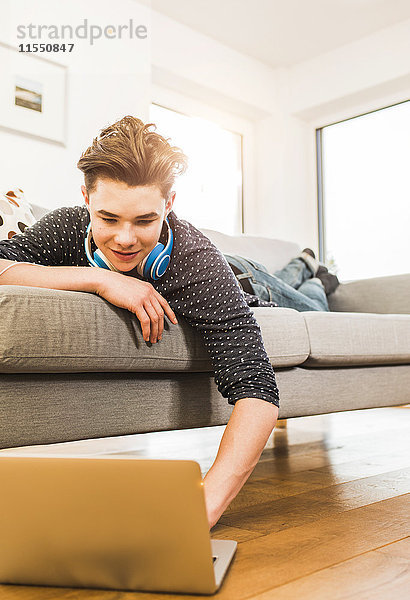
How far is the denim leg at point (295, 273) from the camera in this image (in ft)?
8.03

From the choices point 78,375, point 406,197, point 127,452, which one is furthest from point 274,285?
point 406,197

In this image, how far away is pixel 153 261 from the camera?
116cm

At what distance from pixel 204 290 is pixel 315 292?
127 centimetres

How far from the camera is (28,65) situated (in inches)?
126

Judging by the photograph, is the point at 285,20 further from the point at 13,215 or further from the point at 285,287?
the point at 13,215

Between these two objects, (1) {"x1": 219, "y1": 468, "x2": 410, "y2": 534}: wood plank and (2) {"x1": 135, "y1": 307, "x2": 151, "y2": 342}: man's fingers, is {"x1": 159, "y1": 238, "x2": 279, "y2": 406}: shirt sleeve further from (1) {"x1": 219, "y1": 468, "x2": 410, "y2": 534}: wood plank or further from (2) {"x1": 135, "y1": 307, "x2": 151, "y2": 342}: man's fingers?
(1) {"x1": 219, "y1": 468, "x2": 410, "y2": 534}: wood plank

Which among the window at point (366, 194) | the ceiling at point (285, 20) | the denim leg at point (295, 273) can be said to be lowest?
Result: the denim leg at point (295, 273)

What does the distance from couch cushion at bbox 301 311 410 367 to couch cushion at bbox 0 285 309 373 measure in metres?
0.47

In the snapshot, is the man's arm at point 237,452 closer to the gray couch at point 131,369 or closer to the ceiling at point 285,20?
the gray couch at point 131,369

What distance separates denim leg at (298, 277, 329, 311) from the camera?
2.33 meters

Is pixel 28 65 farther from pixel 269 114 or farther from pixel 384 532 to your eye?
pixel 384 532

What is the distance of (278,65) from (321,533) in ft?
14.1

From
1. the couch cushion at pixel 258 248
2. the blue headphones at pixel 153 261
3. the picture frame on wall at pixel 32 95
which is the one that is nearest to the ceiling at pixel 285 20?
the picture frame on wall at pixel 32 95

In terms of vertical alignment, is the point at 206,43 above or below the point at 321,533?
above
